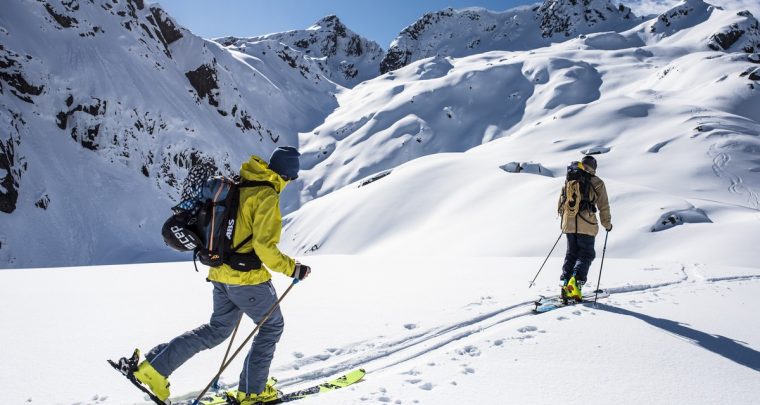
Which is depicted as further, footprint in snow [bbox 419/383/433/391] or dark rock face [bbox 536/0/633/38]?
dark rock face [bbox 536/0/633/38]

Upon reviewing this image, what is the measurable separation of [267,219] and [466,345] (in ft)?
8.12

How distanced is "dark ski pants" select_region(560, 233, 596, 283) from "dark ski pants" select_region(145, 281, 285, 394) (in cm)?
464

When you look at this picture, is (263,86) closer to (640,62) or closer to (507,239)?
(640,62)

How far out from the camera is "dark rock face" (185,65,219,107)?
6347 centimetres

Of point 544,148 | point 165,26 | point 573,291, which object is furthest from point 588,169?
point 165,26

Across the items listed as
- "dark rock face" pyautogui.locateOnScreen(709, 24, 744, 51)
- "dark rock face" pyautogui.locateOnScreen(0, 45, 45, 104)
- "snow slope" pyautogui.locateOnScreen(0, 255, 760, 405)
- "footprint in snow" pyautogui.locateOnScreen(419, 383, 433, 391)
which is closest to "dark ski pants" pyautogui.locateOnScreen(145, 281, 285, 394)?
"snow slope" pyautogui.locateOnScreen(0, 255, 760, 405)

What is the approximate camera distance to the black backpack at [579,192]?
6.37 metres

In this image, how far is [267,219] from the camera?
3195 mm

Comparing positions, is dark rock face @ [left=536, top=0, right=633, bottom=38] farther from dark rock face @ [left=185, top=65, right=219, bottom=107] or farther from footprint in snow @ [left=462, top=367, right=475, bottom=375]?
footprint in snow @ [left=462, top=367, right=475, bottom=375]

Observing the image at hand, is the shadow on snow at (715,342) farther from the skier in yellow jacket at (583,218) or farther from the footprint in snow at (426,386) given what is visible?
the footprint in snow at (426,386)

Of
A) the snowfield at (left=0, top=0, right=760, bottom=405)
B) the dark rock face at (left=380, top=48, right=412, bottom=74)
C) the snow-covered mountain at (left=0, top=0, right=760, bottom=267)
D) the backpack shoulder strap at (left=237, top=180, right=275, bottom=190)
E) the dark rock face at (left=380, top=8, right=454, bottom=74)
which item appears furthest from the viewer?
the dark rock face at (left=380, top=8, right=454, bottom=74)

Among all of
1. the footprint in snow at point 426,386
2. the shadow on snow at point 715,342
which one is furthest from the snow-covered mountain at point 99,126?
the shadow on snow at point 715,342

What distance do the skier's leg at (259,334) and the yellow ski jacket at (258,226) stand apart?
0.10m

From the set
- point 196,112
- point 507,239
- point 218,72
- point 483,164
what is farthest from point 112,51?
point 507,239
